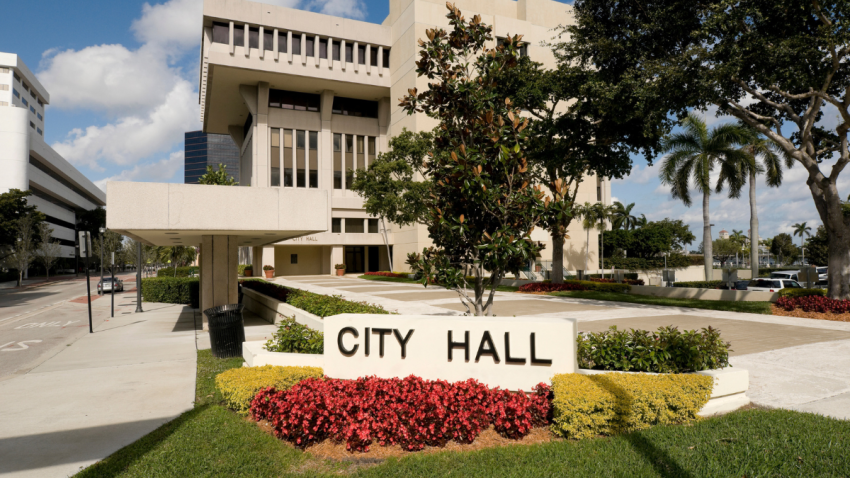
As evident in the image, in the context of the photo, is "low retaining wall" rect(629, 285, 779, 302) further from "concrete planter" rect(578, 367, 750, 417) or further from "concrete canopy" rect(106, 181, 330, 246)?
"concrete canopy" rect(106, 181, 330, 246)

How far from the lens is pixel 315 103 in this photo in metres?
47.9

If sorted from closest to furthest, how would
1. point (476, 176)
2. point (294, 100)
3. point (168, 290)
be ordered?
point (476, 176) → point (168, 290) → point (294, 100)

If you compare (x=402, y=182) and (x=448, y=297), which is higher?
(x=402, y=182)

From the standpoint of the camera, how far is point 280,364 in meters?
7.52

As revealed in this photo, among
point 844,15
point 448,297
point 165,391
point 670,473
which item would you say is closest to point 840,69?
point 844,15

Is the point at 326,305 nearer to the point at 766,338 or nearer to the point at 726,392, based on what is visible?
the point at 726,392

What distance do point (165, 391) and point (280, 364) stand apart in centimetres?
180

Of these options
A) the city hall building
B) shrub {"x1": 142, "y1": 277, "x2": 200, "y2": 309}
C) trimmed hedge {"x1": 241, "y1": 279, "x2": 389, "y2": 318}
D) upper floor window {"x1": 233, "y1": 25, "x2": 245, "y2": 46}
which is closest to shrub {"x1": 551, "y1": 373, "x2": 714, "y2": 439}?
trimmed hedge {"x1": 241, "y1": 279, "x2": 389, "y2": 318}

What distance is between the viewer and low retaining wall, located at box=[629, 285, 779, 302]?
728 inches

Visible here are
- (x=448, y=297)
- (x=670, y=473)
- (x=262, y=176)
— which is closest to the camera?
(x=670, y=473)

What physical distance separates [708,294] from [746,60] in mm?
10204

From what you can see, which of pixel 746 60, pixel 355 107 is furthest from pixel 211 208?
pixel 355 107

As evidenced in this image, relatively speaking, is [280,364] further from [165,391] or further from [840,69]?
[840,69]

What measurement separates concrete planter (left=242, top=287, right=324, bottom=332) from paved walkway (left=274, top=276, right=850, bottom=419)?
4.15 meters
